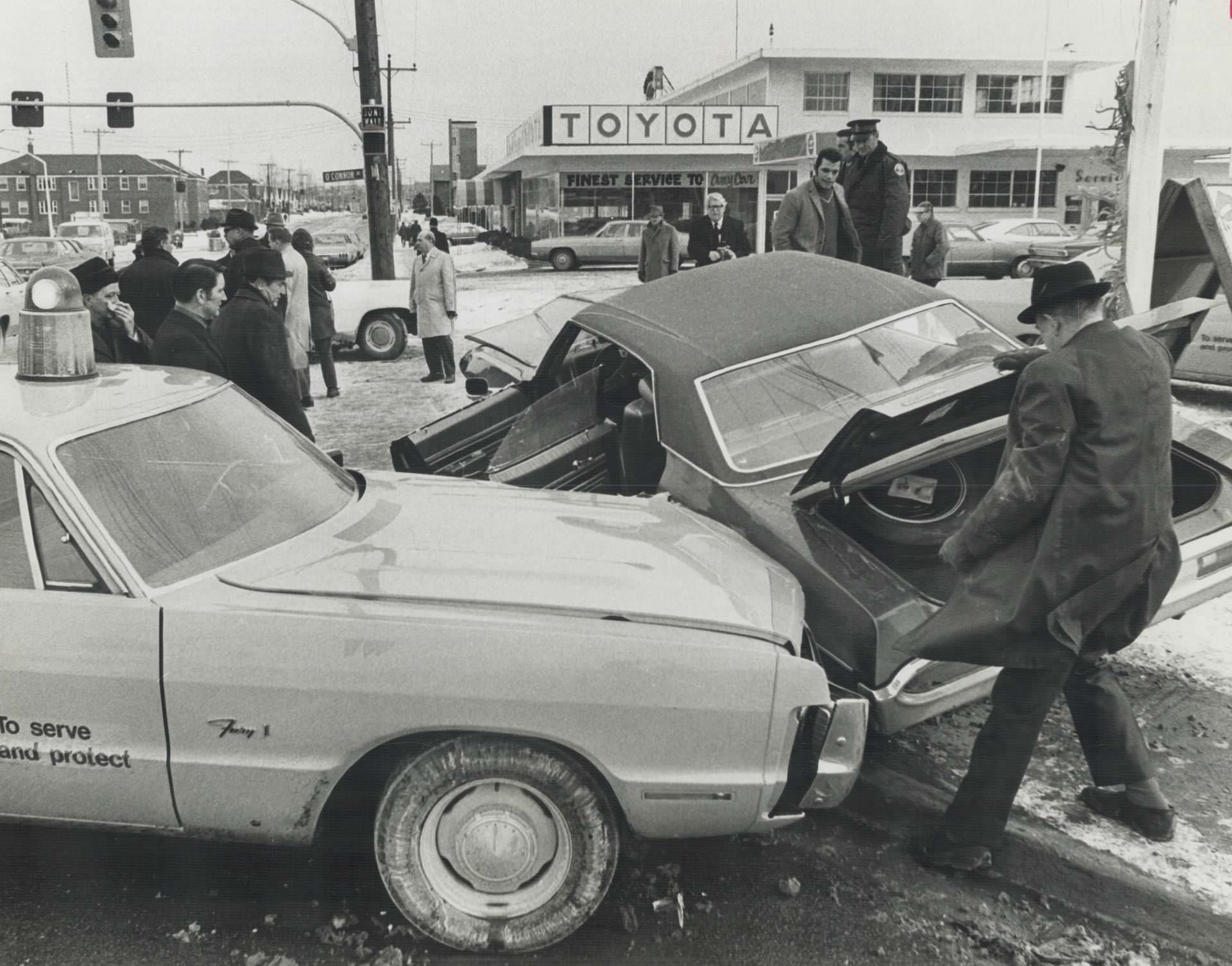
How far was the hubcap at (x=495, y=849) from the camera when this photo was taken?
3008mm

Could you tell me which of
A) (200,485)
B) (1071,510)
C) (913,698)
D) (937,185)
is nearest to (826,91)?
(937,185)

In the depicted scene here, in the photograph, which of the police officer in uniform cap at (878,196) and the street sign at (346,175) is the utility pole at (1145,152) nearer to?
the police officer in uniform cap at (878,196)

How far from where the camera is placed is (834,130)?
35.1 meters

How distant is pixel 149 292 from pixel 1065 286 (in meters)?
7.55

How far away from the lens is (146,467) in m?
3.36

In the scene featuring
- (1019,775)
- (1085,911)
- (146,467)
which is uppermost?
(146,467)

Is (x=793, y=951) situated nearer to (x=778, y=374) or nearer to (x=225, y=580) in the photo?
(x=225, y=580)

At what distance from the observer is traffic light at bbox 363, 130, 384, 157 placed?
17422 mm

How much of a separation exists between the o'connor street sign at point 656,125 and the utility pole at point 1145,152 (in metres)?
28.1

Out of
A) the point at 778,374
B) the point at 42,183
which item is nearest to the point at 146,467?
the point at 778,374

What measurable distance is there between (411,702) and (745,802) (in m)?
0.89

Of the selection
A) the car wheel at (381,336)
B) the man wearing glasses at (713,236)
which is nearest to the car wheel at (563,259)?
the car wheel at (381,336)

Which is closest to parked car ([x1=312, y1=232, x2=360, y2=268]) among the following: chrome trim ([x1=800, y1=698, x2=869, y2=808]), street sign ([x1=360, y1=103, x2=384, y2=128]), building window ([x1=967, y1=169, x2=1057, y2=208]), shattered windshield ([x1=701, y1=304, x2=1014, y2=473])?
street sign ([x1=360, y1=103, x2=384, y2=128])

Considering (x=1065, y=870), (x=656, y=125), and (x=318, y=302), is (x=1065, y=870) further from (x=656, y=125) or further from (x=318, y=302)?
(x=656, y=125)
